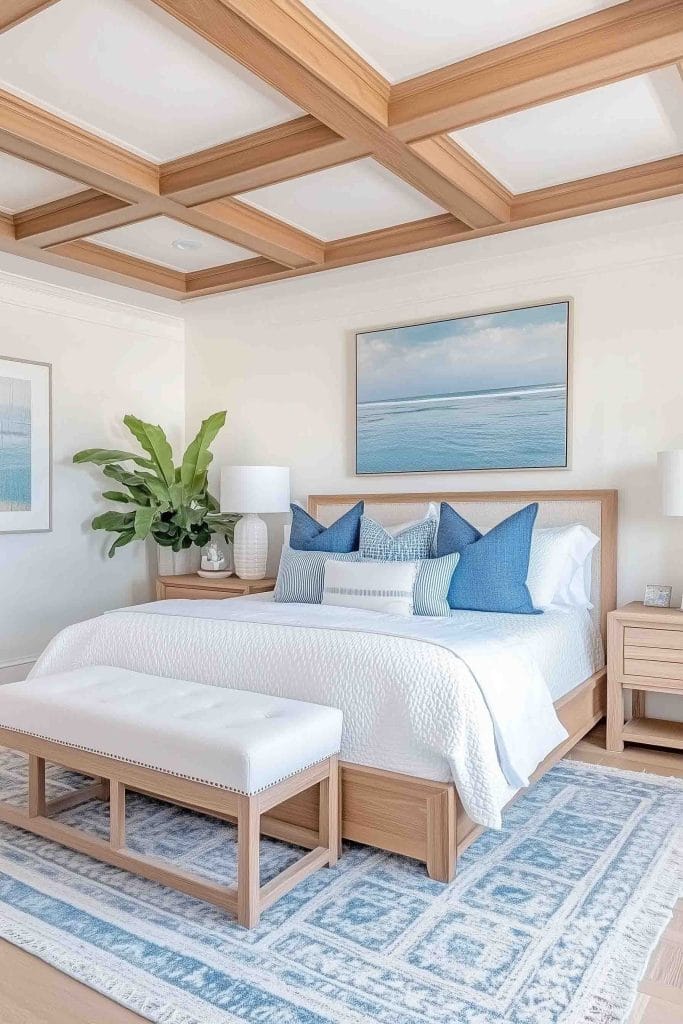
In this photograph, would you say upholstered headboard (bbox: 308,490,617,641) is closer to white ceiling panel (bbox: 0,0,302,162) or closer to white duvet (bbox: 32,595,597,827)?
white duvet (bbox: 32,595,597,827)

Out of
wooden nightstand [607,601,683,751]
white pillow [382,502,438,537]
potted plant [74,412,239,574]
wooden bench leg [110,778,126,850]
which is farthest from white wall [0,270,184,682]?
wooden nightstand [607,601,683,751]

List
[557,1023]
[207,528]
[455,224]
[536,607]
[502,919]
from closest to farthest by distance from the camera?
[557,1023] < [502,919] < [536,607] < [455,224] < [207,528]

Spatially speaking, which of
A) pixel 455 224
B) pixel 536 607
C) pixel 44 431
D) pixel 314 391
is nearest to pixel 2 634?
pixel 44 431

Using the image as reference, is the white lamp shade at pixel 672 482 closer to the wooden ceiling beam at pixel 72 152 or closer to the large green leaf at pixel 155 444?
the wooden ceiling beam at pixel 72 152

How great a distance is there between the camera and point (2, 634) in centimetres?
452

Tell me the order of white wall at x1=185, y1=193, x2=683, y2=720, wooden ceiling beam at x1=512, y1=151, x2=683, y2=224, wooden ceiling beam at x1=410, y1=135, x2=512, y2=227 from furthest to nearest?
white wall at x1=185, y1=193, x2=683, y2=720 → wooden ceiling beam at x1=512, y1=151, x2=683, y2=224 → wooden ceiling beam at x1=410, y1=135, x2=512, y2=227

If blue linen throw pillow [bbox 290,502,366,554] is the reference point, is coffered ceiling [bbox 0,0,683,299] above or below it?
above

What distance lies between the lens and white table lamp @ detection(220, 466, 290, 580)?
4656mm

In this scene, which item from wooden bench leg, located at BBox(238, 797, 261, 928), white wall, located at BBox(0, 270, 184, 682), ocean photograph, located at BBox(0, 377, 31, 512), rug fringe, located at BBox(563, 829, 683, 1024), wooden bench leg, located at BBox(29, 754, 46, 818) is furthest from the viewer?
white wall, located at BBox(0, 270, 184, 682)

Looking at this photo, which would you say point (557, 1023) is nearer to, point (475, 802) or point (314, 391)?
point (475, 802)

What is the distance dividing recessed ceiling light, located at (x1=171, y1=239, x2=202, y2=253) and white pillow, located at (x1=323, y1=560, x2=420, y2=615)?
1986 mm

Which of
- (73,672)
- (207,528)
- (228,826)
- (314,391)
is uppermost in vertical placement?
(314,391)

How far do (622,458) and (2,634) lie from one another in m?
3.59

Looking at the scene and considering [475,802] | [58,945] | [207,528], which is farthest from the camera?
[207,528]
